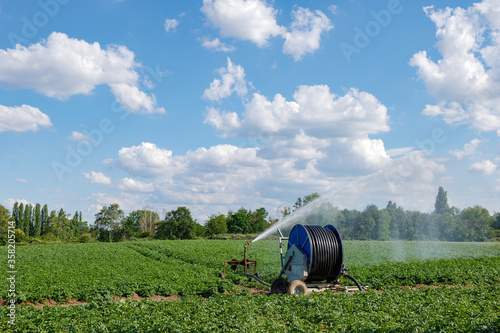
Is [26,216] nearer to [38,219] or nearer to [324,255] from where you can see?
[38,219]

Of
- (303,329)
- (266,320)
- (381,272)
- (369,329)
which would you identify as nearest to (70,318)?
(266,320)

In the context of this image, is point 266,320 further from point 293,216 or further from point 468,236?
point 468,236

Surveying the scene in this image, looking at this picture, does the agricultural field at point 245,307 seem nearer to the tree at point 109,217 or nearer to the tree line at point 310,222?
the tree line at point 310,222

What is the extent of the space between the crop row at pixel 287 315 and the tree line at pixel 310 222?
524 cm

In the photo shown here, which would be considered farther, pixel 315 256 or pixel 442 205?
pixel 442 205

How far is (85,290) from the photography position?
15.2 meters

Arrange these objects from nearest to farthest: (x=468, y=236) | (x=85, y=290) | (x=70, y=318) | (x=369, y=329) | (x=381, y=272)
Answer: (x=369, y=329), (x=70, y=318), (x=85, y=290), (x=381, y=272), (x=468, y=236)

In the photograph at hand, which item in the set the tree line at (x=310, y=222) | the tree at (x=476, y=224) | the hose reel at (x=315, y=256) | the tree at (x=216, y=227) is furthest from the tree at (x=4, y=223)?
the tree at (x=476, y=224)

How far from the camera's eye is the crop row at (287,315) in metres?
8.30

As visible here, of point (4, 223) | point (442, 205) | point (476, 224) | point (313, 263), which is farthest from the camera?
point (4, 223)

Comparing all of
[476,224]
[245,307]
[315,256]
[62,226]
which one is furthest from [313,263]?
[62,226]

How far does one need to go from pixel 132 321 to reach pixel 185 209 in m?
68.7

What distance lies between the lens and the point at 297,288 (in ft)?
42.2

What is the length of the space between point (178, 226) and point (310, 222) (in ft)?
202
